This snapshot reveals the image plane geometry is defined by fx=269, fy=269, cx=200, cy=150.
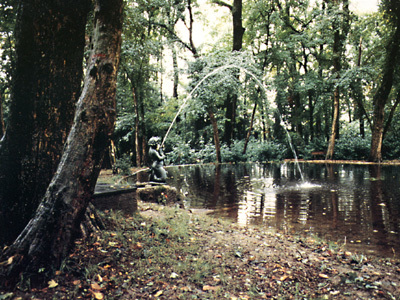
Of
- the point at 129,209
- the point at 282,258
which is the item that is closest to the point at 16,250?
the point at 129,209

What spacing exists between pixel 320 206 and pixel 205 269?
464cm

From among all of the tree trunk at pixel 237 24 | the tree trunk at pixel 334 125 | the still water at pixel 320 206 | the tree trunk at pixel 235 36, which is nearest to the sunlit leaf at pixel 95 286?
the still water at pixel 320 206

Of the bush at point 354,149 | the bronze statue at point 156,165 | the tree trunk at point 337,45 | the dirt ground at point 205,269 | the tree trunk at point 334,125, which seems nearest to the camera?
the dirt ground at point 205,269

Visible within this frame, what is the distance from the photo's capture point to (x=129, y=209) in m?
5.12

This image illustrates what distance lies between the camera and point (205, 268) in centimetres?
348

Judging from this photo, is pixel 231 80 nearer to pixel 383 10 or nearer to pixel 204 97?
pixel 204 97

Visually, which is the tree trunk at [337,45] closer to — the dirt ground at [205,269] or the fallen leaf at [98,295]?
the dirt ground at [205,269]

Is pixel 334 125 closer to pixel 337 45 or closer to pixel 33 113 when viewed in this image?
pixel 337 45

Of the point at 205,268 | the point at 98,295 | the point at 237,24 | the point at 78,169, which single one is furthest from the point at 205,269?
the point at 237,24

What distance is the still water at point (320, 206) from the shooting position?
495cm

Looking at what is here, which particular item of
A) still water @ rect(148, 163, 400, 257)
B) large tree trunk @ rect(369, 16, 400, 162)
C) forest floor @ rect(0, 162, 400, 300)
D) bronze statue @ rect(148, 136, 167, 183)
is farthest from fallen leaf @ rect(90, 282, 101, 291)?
large tree trunk @ rect(369, 16, 400, 162)

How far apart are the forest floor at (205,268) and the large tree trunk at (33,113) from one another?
2.89ft

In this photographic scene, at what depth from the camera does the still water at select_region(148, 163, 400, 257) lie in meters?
4.95

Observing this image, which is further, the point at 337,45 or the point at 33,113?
the point at 337,45
